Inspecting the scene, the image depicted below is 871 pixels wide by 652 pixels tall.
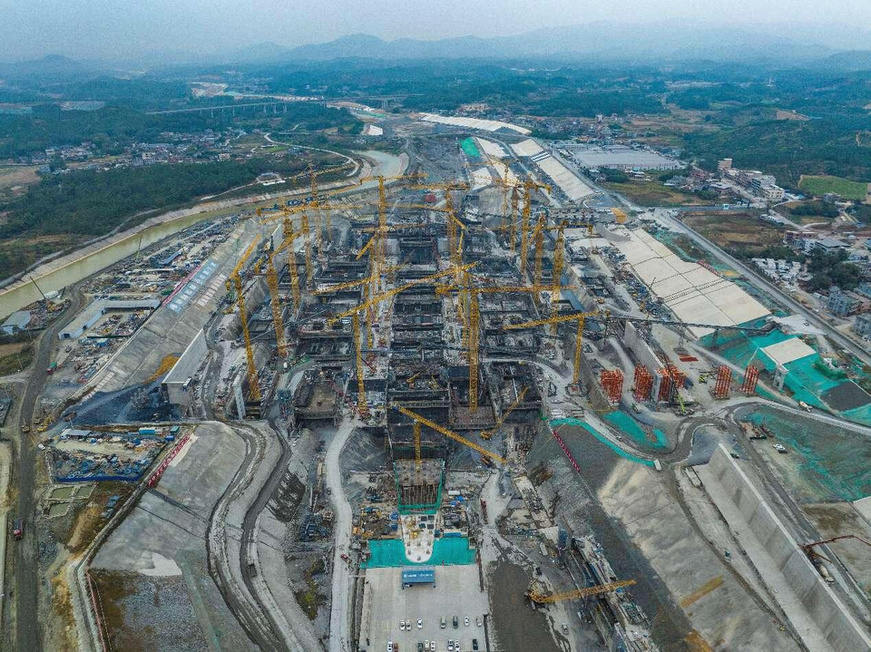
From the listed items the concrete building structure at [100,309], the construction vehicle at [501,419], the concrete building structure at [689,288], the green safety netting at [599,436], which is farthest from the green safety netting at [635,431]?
the concrete building structure at [100,309]

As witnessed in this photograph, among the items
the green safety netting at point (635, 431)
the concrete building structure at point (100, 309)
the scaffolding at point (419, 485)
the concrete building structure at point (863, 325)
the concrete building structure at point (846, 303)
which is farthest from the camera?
the concrete building structure at point (846, 303)

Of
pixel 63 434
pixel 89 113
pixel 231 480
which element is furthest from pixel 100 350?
pixel 89 113

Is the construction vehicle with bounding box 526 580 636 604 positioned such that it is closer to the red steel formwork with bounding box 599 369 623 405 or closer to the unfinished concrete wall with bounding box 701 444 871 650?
the unfinished concrete wall with bounding box 701 444 871 650

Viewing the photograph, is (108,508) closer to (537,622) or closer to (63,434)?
(63,434)

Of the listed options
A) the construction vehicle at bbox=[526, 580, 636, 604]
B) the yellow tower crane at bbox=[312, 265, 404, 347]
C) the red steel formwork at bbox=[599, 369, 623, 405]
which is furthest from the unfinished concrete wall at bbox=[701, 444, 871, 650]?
the yellow tower crane at bbox=[312, 265, 404, 347]

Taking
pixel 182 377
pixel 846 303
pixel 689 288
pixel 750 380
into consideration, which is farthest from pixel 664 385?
pixel 182 377

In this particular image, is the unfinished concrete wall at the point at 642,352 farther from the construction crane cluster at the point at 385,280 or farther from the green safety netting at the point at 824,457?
the green safety netting at the point at 824,457
